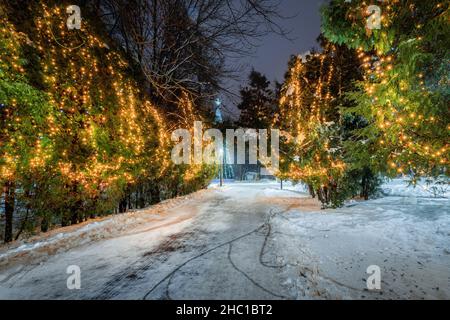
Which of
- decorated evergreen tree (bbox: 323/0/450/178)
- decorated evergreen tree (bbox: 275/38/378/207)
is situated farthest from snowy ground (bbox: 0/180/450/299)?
decorated evergreen tree (bbox: 275/38/378/207)

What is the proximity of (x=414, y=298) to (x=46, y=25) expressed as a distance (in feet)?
31.7

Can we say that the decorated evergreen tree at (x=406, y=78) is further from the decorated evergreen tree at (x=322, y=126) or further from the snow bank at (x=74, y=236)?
the snow bank at (x=74, y=236)

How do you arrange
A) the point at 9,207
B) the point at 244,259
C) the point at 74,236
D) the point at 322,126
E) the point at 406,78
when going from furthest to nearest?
1. the point at 322,126
2. the point at 9,207
3. the point at 74,236
4. the point at 406,78
5. the point at 244,259

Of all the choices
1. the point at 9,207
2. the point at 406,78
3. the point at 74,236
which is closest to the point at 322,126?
the point at 406,78

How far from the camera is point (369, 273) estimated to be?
10.6 feet

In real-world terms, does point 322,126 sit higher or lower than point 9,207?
higher

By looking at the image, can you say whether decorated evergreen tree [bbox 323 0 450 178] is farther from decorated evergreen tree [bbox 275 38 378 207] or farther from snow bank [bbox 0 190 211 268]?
snow bank [bbox 0 190 211 268]

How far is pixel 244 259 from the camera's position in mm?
3924

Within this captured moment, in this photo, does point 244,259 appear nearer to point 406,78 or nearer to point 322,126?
point 406,78

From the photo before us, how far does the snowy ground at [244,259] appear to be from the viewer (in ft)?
9.53

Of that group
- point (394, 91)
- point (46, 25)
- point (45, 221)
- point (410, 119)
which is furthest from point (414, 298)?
point (46, 25)

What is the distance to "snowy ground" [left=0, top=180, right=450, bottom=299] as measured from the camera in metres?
2.90

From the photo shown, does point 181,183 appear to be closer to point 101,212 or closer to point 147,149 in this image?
point 147,149

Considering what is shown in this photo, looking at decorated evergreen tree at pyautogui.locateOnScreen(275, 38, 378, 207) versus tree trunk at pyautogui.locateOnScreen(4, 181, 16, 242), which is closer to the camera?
tree trunk at pyautogui.locateOnScreen(4, 181, 16, 242)
